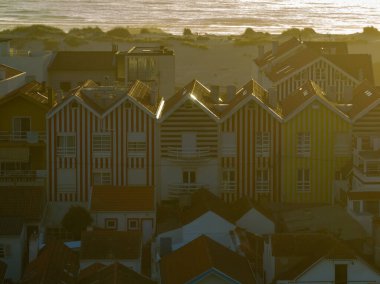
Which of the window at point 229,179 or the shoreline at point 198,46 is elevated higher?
the shoreline at point 198,46

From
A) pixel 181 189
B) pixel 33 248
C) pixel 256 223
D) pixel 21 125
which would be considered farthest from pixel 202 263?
pixel 21 125

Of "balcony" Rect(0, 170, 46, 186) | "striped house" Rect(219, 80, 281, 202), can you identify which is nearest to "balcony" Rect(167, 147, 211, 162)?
"striped house" Rect(219, 80, 281, 202)

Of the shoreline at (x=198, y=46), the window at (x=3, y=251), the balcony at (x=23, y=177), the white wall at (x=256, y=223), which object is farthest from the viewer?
the shoreline at (x=198, y=46)

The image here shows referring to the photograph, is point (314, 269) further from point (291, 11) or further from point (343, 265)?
point (291, 11)

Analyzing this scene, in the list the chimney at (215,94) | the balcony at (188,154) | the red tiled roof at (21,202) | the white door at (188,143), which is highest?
the chimney at (215,94)

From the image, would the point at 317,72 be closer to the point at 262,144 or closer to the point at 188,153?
the point at 262,144

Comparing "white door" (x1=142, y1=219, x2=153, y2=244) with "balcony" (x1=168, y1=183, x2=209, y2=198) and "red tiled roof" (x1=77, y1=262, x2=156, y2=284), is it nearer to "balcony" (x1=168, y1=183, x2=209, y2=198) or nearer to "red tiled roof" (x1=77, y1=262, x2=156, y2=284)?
"balcony" (x1=168, y1=183, x2=209, y2=198)

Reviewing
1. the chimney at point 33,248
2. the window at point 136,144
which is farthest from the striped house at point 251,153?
the chimney at point 33,248

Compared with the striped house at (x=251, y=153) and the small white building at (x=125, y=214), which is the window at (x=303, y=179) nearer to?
the striped house at (x=251, y=153)
